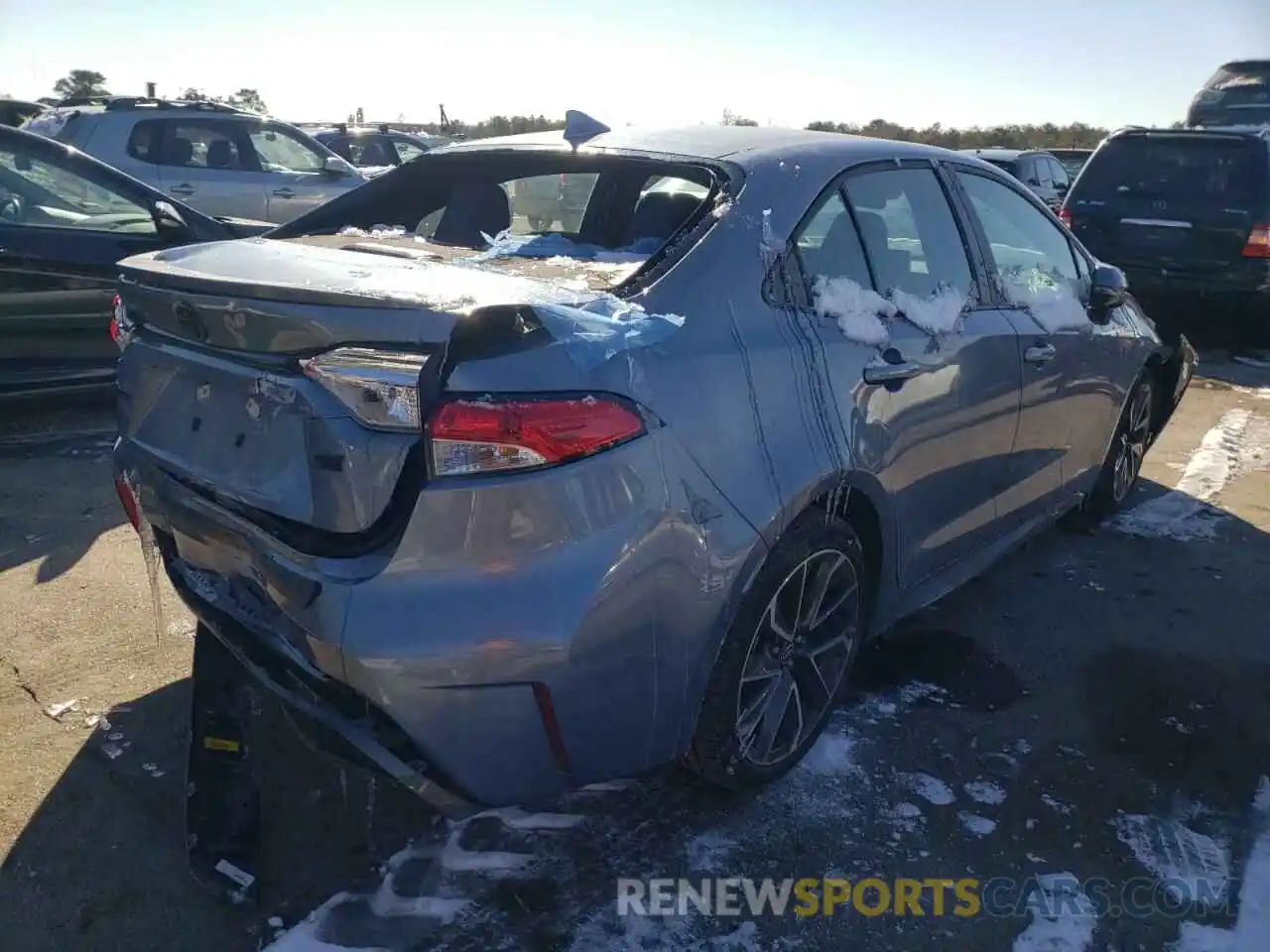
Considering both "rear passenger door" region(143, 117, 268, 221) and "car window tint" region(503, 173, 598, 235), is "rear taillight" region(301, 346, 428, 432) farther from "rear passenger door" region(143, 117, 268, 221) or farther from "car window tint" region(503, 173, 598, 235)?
"rear passenger door" region(143, 117, 268, 221)

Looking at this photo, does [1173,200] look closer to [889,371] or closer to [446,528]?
[889,371]

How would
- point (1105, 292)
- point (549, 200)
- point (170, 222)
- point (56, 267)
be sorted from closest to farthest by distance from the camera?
point (549, 200)
point (1105, 292)
point (56, 267)
point (170, 222)

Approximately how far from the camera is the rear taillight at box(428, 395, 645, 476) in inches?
79.8

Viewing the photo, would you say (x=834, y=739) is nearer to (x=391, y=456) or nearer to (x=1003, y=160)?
(x=391, y=456)

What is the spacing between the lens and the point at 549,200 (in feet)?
10.2

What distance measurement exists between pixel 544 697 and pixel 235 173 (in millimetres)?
9429

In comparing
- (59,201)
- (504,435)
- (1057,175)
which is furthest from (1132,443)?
(1057,175)

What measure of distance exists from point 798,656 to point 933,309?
3.63 ft

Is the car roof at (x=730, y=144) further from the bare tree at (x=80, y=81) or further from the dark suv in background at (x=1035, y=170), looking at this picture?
the bare tree at (x=80, y=81)

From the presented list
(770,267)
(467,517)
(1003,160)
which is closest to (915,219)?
(770,267)

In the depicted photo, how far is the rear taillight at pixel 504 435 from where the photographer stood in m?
2.03

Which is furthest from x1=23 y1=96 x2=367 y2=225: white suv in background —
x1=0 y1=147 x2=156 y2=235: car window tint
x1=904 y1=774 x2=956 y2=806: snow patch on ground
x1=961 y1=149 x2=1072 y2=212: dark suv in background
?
x1=904 y1=774 x2=956 y2=806: snow patch on ground

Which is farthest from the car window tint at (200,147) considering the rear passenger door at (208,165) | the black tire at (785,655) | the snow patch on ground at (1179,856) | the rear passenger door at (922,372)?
the snow patch on ground at (1179,856)

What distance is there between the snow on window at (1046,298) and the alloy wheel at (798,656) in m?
1.36
